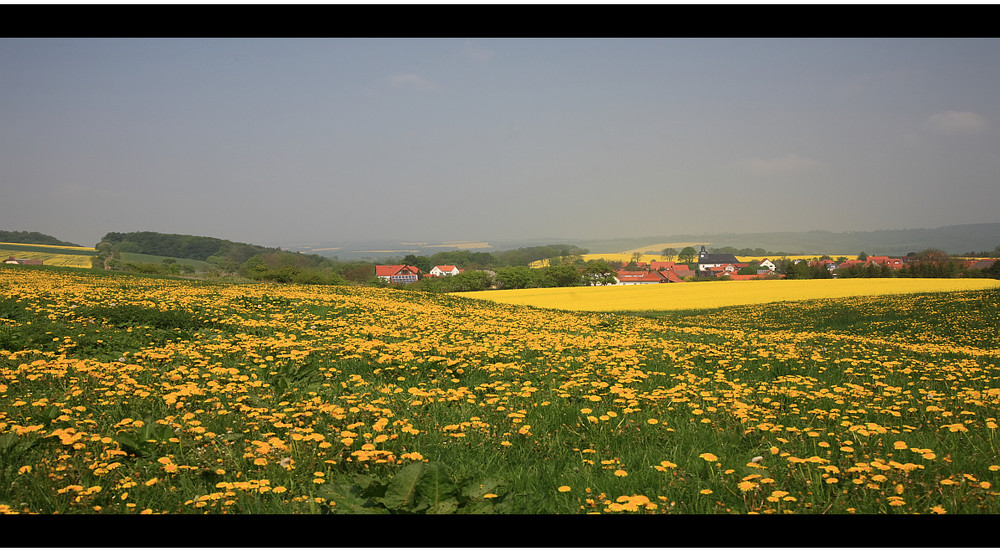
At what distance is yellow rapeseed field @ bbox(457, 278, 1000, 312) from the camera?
4269cm

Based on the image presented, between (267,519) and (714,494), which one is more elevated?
(267,519)

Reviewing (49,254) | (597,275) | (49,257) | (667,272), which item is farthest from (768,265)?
(49,254)

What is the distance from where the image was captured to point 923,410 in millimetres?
6023

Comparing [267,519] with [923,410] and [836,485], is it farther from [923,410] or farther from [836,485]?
[923,410]

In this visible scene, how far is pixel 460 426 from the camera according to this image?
5066 millimetres

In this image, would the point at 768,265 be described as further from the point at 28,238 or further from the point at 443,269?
the point at 28,238

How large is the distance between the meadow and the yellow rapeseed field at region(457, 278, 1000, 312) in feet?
102

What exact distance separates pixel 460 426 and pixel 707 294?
47.9 metres

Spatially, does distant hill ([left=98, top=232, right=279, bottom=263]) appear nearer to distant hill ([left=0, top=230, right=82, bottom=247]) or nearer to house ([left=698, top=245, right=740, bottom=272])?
distant hill ([left=0, top=230, right=82, bottom=247])

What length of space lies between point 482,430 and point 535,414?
83cm

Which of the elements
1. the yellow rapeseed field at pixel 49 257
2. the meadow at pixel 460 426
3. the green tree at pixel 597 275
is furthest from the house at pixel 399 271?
the meadow at pixel 460 426

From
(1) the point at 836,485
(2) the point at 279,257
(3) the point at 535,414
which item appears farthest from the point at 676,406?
(2) the point at 279,257

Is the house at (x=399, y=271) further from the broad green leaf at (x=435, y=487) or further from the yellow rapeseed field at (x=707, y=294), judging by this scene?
the broad green leaf at (x=435, y=487)

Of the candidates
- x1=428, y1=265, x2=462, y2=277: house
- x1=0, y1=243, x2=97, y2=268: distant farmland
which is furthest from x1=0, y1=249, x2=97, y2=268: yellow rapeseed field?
x1=428, y1=265, x2=462, y2=277: house
